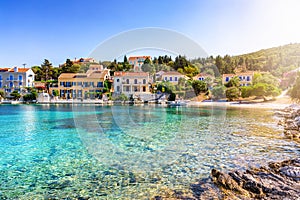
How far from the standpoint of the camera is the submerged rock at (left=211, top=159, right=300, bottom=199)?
4.25 meters

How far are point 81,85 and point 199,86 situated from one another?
22.1 m

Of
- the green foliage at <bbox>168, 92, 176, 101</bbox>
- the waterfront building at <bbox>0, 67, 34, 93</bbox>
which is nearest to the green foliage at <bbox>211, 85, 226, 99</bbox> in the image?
the green foliage at <bbox>168, 92, 176, 101</bbox>

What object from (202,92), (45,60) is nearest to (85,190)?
(202,92)

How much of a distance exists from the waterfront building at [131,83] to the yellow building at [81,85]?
127 inches

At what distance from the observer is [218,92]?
37469 millimetres

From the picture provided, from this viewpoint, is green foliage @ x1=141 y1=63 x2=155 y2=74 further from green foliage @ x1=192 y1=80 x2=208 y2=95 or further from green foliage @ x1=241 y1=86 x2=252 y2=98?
green foliage @ x1=241 y1=86 x2=252 y2=98

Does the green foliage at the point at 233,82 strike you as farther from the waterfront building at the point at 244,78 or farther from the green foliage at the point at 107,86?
the green foliage at the point at 107,86

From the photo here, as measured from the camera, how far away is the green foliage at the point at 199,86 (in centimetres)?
3688

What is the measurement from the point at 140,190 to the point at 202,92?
1385 inches

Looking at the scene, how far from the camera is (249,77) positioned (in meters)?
43.3

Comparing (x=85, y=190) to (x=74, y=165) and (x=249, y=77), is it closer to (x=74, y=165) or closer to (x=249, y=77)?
(x=74, y=165)

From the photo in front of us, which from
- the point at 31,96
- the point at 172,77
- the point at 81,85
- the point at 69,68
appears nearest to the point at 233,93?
the point at 172,77

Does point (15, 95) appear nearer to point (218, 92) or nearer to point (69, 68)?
point (69, 68)

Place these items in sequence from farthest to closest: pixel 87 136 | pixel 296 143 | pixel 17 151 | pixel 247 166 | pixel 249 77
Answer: pixel 249 77
pixel 87 136
pixel 296 143
pixel 17 151
pixel 247 166
